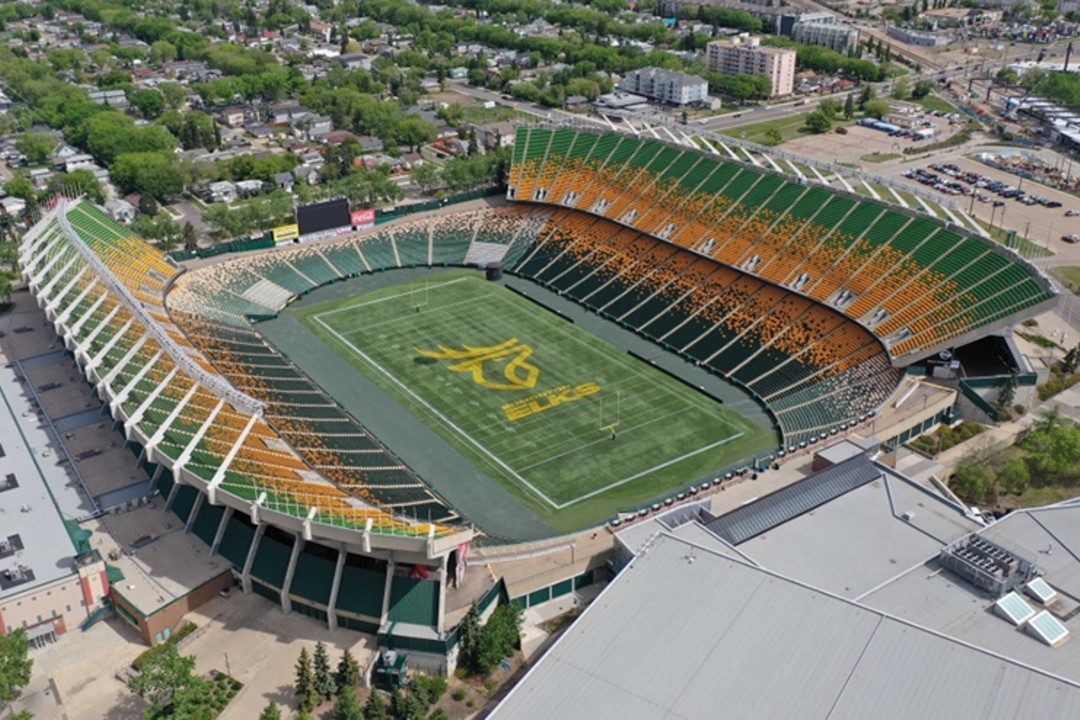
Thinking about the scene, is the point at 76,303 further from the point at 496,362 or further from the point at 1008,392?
the point at 1008,392

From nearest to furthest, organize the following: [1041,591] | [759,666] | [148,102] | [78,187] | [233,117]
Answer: [759,666]
[1041,591]
[78,187]
[148,102]
[233,117]

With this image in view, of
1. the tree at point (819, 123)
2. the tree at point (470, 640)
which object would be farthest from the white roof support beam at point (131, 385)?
the tree at point (819, 123)

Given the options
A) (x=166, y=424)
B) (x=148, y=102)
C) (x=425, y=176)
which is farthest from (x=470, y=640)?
(x=148, y=102)

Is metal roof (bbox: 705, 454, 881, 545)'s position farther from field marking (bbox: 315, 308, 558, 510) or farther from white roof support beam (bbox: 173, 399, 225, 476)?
white roof support beam (bbox: 173, 399, 225, 476)

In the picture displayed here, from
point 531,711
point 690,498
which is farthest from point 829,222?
point 531,711

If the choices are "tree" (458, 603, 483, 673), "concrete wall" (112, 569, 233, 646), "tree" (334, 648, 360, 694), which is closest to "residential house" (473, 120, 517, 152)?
"concrete wall" (112, 569, 233, 646)

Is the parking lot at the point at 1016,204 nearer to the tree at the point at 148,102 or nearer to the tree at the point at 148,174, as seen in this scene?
the tree at the point at 148,174
